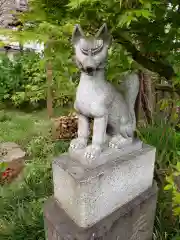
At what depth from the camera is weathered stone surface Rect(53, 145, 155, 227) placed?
4.18 ft

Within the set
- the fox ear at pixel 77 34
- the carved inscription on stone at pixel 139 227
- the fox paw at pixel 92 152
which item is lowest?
the carved inscription on stone at pixel 139 227

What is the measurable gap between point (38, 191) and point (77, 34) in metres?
1.60

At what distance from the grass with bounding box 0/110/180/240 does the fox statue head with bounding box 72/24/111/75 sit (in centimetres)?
118

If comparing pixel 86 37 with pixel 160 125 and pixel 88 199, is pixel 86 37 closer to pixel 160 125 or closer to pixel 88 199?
pixel 88 199

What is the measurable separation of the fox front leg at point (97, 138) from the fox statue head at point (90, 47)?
27cm

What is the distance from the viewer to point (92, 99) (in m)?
1.28

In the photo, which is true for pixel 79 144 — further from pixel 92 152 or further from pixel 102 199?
pixel 102 199

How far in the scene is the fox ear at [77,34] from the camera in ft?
3.76

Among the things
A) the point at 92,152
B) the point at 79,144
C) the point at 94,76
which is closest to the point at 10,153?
the point at 79,144

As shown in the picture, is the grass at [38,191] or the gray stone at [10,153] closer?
the grass at [38,191]

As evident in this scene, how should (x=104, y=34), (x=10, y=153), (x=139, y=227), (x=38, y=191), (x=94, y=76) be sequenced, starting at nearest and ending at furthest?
(x=104, y=34), (x=94, y=76), (x=139, y=227), (x=38, y=191), (x=10, y=153)

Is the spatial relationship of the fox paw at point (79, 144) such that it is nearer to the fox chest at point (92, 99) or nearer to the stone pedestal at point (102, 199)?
the stone pedestal at point (102, 199)

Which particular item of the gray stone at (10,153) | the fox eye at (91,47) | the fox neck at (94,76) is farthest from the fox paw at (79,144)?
the gray stone at (10,153)

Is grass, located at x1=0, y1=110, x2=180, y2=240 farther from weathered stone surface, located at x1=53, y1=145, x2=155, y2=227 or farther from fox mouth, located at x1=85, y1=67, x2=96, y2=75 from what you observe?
fox mouth, located at x1=85, y1=67, x2=96, y2=75
